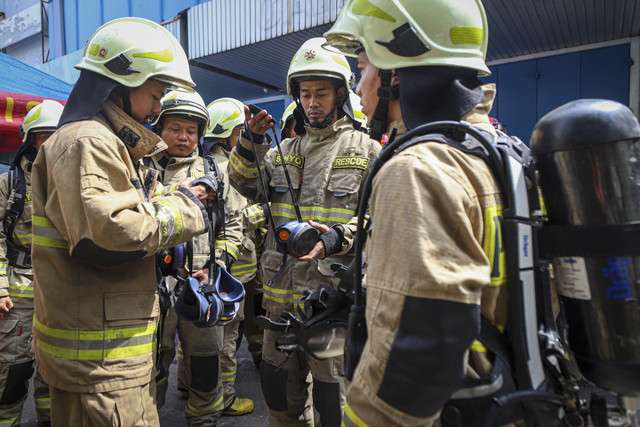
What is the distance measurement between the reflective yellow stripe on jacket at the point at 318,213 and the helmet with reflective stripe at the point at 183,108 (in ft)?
4.38

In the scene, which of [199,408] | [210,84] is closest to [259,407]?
[199,408]

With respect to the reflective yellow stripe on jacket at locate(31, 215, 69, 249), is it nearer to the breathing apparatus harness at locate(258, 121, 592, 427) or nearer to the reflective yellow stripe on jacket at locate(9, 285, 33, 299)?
the breathing apparatus harness at locate(258, 121, 592, 427)

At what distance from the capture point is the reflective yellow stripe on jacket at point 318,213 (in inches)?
110

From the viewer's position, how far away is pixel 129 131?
2152mm

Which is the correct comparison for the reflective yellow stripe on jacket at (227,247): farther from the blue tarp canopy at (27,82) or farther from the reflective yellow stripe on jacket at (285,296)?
the blue tarp canopy at (27,82)

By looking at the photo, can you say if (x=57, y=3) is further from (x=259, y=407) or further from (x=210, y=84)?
(x=259, y=407)

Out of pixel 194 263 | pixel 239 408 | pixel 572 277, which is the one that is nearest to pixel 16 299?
pixel 194 263

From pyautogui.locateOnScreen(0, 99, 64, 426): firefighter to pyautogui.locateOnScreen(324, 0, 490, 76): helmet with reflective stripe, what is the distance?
3.36 m

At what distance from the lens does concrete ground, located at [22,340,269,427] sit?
12.0 ft

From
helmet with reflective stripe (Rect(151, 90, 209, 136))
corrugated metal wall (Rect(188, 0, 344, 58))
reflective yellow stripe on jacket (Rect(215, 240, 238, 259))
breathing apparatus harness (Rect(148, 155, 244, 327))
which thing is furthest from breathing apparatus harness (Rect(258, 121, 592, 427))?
corrugated metal wall (Rect(188, 0, 344, 58))

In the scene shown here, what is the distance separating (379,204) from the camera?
1076mm

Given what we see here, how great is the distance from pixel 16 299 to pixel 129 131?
7.45ft

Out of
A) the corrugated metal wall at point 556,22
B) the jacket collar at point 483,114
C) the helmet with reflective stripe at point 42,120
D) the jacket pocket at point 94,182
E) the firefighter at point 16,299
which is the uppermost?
the corrugated metal wall at point 556,22

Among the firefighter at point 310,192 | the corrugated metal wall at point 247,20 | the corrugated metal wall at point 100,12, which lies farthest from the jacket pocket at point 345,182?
the corrugated metal wall at point 100,12
